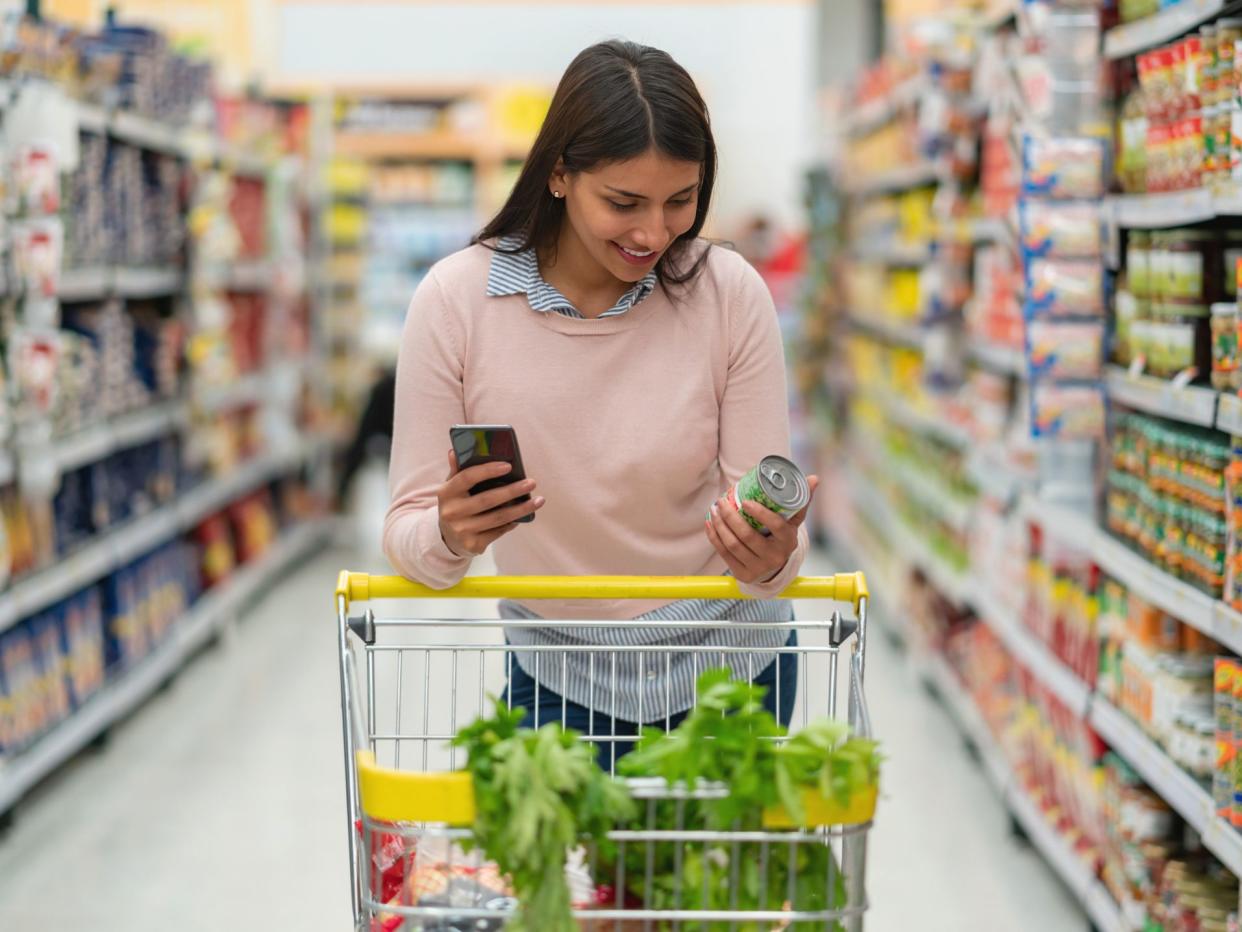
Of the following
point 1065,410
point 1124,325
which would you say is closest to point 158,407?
point 1065,410

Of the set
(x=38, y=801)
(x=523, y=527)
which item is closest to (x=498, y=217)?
(x=523, y=527)

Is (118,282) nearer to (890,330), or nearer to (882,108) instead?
(890,330)

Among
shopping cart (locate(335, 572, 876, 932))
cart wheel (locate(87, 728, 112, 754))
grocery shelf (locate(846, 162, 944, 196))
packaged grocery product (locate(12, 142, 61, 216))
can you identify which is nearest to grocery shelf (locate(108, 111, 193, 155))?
packaged grocery product (locate(12, 142, 61, 216))

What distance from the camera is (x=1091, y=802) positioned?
3.61m

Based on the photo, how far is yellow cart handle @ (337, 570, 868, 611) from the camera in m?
1.91

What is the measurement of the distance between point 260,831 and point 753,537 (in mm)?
2878

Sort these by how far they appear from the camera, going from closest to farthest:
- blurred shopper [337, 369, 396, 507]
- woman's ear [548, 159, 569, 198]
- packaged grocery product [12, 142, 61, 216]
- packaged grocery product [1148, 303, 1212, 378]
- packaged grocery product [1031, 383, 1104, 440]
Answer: woman's ear [548, 159, 569, 198]
packaged grocery product [1148, 303, 1212, 378]
packaged grocery product [1031, 383, 1104, 440]
packaged grocery product [12, 142, 61, 216]
blurred shopper [337, 369, 396, 507]

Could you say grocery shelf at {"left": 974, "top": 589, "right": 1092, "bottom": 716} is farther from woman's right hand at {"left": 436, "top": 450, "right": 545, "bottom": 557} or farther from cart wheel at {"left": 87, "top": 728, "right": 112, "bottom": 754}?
cart wheel at {"left": 87, "top": 728, "right": 112, "bottom": 754}

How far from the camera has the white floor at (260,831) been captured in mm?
3729

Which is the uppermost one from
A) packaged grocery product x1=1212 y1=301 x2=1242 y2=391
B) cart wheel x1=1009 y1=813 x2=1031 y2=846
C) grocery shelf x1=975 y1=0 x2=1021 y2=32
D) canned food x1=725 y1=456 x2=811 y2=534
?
grocery shelf x1=975 y1=0 x2=1021 y2=32

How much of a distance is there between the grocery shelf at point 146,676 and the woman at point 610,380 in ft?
8.07

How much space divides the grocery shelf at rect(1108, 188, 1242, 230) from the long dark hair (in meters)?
1.03

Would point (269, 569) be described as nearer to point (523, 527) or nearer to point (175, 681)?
point (175, 681)

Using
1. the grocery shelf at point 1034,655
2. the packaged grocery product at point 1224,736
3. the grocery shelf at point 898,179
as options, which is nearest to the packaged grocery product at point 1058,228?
the grocery shelf at point 1034,655
